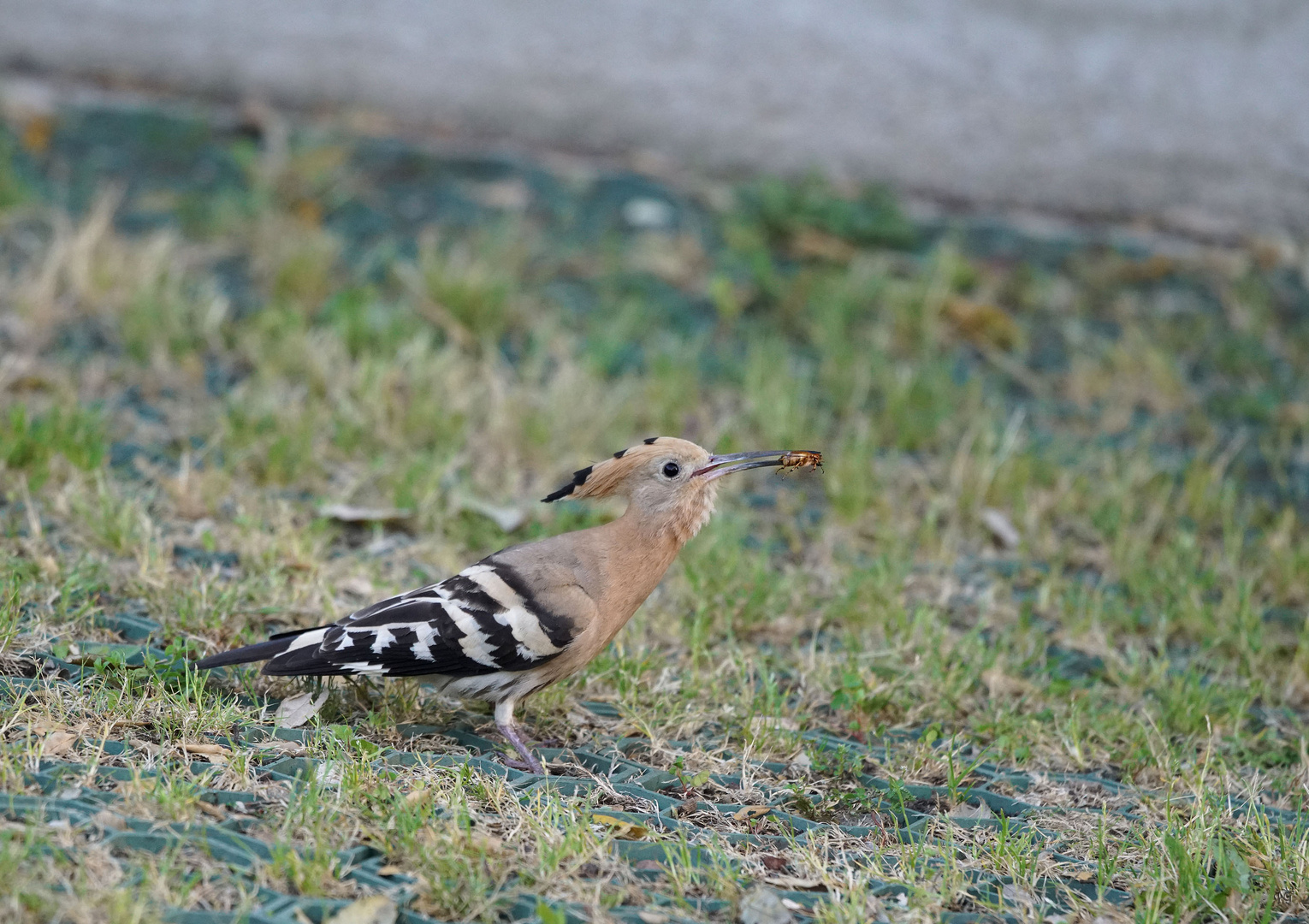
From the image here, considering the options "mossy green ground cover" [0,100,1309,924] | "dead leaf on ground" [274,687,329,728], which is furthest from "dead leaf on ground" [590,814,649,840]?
"dead leaf on ground" [274,687,329,728]

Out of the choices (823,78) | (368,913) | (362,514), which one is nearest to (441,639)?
(368,913)

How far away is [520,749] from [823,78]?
4.88 meters

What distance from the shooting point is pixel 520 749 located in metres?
3.15

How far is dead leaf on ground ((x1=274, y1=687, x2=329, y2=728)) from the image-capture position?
3.13m

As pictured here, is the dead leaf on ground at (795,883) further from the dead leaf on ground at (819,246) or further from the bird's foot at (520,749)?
the dead leaf on ground at (819,246)

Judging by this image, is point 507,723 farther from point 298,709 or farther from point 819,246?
point 819,246

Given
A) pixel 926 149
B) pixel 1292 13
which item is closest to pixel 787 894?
pixel 926 149

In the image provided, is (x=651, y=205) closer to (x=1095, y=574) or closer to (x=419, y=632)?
(x=1095, y=574)

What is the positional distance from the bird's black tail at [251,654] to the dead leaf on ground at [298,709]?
0.44ft

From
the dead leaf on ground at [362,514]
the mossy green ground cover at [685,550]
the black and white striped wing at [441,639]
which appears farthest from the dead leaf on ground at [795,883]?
the dead leaf on ground at [362,514]

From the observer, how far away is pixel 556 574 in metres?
3.26

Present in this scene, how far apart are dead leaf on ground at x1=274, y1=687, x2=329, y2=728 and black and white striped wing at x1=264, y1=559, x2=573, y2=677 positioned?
140mm

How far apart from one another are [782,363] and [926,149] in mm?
2236

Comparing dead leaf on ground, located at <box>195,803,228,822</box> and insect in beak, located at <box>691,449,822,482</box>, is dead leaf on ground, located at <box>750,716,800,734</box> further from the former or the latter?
dead leaf on ground, located at <box>195,803,228,822</box>
